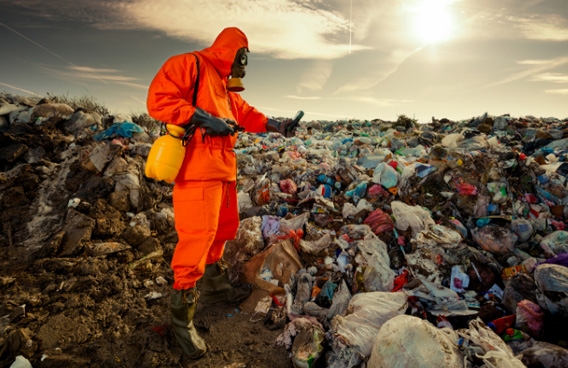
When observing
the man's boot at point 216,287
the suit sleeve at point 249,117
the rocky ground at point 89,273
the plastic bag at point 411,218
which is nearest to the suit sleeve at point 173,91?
the suit sleeve at point 249,117

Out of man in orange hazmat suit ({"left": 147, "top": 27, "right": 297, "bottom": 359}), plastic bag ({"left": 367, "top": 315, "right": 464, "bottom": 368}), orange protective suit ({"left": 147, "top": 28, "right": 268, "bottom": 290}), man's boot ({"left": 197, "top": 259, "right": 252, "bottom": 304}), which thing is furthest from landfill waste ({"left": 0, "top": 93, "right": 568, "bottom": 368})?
orange protective suit ({"left": 147, "top": 28, "right": 268, "bottom": 290})

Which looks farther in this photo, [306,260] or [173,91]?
[306,260]

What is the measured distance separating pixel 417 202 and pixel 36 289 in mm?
4076

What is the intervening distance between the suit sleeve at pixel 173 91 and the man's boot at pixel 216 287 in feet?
4.53

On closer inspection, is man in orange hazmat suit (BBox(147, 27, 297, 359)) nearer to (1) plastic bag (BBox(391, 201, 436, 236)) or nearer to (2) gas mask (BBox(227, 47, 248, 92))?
(2) gas mask (BBox(227, 47, 248, 92))

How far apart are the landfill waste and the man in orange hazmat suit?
0.44 metres

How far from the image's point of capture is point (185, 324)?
1.98 metres

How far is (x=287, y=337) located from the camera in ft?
6.88

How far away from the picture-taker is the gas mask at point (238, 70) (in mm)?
2150

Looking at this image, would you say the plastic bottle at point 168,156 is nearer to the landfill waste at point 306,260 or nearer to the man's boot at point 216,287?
the man's boot at point 216,287

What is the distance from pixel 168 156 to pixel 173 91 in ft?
1.30

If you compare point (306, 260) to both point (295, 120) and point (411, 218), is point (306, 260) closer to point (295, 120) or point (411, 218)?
point (411, 218)

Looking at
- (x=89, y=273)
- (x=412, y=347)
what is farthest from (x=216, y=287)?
(x=412, y=347)

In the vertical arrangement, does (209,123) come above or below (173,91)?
below
